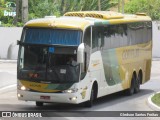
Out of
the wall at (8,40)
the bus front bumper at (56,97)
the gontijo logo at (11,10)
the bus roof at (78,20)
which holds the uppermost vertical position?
the bus roof at (78,20)

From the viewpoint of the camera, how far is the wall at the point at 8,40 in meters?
50.1

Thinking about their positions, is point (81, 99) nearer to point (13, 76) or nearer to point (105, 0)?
point (13, 76)

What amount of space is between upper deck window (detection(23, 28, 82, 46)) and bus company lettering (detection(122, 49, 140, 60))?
5283 millimetres

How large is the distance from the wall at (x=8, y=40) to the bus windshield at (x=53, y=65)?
30.0 m

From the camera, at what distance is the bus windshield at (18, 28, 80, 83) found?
65.3 ft

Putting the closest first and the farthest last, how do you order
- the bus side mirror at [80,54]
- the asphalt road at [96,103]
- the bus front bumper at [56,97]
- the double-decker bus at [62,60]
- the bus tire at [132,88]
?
1. the bus side mirror at [80,54]
2. the bus front bumper at [56,97]
3. the double-decker bus at [62,60]
4. the asphalt road at [96,103]
5. the bus tire at [132,88]

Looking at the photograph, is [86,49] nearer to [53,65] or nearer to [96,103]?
[53,65]

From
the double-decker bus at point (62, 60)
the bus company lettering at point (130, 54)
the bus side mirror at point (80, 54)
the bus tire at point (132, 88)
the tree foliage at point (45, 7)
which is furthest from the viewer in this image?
the tree foliage at point (45, 7)

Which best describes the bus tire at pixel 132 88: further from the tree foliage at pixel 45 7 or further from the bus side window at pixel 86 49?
the tree foliage at pixel 45 7

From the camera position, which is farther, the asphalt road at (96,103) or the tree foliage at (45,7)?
the tree foliage at (45,7)

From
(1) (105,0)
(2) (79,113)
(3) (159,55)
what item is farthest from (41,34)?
(1) (105,0)

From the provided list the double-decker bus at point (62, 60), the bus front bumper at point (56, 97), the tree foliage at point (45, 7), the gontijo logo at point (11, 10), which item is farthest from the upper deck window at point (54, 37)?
the tree foliage at point (45, 7)

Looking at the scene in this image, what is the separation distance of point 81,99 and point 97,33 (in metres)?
2.81

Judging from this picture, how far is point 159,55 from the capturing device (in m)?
53.0
